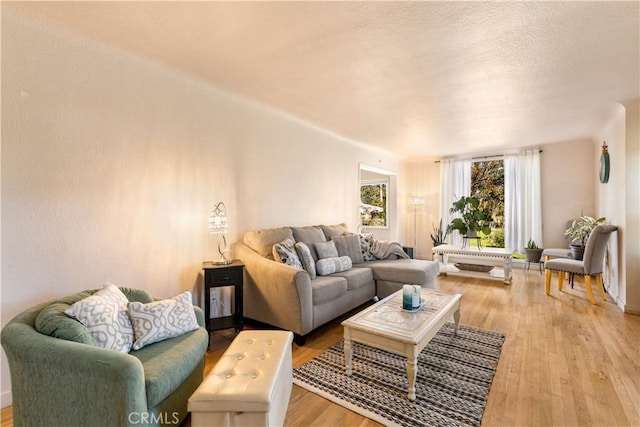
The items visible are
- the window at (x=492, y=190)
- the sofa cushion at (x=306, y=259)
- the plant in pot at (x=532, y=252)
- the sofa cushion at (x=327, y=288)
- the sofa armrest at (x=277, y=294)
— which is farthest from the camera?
the window at (x=492, y=190)

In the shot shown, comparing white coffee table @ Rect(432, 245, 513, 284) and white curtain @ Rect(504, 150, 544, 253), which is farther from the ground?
white curtain @ Rect(504, 150, 544, 253)

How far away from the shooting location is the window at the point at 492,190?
21.3ft

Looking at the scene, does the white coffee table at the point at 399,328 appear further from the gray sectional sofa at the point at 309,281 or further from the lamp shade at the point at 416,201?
the lamp shade at the point at 416,201

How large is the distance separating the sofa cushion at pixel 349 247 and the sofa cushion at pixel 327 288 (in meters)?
0.77

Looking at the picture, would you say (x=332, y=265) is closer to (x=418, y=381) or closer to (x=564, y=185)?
(x=418, y=381)

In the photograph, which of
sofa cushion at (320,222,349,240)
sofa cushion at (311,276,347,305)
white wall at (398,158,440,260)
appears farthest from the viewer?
white wall at (398,158,440,260)

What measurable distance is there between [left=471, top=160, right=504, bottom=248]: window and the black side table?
5.79 m

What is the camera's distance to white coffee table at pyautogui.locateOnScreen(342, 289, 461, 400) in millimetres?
1909

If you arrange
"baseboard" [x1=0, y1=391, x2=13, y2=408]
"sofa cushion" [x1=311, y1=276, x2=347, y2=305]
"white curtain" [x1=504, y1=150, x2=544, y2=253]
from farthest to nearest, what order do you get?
1. "white curtain" [x1=504, y1=150, x2=544, y2=253]
2. "sofa cushion" [x1=311, y1=276, x2=347, y2=305]
3. "baseboard" [x1=0, y1=391, x2=13, y2=408]

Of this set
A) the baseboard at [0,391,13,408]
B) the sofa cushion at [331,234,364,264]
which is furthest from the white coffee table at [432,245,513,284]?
the baseboard at [0,391,13,408]

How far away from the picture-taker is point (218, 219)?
295 centimetres

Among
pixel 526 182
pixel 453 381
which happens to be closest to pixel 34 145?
pixel 453 381

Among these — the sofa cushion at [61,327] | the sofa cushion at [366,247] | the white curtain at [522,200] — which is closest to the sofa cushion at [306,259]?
the sofa cushion at [366,247]

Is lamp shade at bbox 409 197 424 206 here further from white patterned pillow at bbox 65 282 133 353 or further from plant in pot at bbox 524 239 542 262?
white patterned pillow at bbox 65 282 133 353
